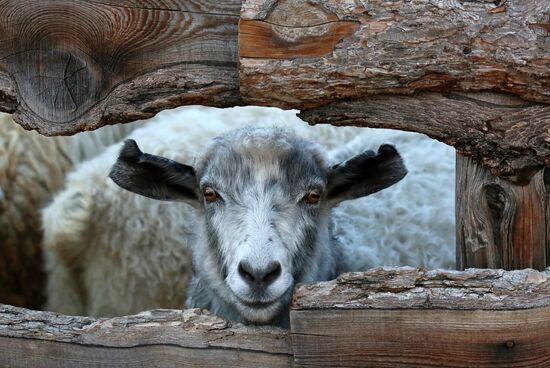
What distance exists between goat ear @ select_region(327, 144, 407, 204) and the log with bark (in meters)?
0.81

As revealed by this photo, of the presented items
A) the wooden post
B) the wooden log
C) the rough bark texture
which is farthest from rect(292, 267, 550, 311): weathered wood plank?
the rough bark texture

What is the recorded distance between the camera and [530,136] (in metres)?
3.10

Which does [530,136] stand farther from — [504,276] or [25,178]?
[25,178]

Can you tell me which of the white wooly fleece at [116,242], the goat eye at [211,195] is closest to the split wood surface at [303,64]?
the goat eye at [211,195]

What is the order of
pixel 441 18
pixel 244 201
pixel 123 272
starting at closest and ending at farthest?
1. pixel 441 18
2. pixel 244 201
3. pixel 123 272

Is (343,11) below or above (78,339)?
above

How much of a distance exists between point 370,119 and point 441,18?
440 mm

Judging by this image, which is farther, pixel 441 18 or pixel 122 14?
pixel 122 14

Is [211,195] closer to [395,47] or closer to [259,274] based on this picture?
[259,274]

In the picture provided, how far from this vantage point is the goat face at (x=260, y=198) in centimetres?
351

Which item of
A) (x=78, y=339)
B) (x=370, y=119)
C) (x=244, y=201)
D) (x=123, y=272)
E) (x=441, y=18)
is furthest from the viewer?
(x=123, y=272)

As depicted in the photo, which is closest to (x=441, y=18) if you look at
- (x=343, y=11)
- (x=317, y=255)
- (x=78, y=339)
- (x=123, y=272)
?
(x=343, y=11)

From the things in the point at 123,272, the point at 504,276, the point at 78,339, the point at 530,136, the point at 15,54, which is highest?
the point at 15,54

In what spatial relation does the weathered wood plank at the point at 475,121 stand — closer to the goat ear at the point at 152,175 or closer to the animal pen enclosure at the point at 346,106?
the animal pen enclosure at the point at 346,106
